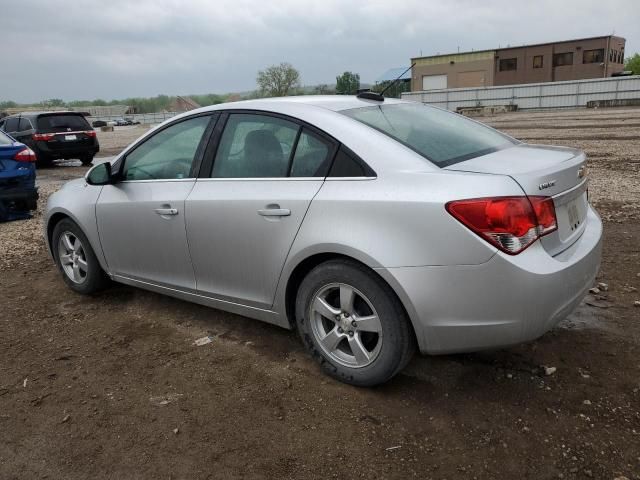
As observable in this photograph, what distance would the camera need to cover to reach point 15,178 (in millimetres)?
7988

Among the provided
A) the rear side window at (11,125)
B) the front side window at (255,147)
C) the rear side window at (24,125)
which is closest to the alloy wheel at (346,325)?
the front side window at (255,147)

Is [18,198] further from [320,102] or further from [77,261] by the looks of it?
[320,102]

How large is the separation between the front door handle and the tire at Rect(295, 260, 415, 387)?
36cm

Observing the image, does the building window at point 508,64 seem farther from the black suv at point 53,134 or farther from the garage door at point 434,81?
the black suv at point 53,134

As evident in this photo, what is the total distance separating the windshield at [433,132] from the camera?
3049mm

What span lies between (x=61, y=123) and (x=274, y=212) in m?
15.1

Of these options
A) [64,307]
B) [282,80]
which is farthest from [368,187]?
[282,80]

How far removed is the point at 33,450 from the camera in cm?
275

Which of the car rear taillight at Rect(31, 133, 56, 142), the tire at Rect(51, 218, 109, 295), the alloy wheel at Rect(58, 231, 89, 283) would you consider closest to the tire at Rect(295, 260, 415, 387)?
the tire at Rect(51, 218, 109, 295)

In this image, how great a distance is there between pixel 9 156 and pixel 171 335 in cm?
546

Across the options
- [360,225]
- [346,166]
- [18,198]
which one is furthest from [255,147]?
[18,198]

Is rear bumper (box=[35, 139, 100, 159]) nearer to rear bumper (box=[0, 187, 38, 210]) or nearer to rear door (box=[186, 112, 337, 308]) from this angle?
rear bumper (box=[0, 187, 38, 210])

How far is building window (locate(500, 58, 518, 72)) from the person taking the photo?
6153 centimetres

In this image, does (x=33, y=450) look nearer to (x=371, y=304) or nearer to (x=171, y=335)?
(x=171, y=335)
